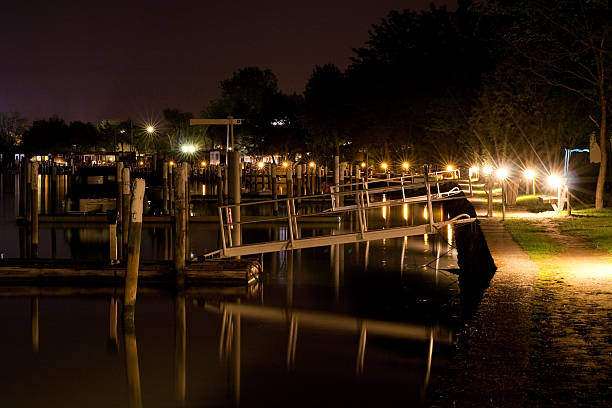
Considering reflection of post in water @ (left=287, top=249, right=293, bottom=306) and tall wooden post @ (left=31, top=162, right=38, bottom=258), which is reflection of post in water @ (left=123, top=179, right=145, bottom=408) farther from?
tall wooden post @ (left=31, top=162, right=38, bottom=258)

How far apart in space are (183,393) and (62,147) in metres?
181

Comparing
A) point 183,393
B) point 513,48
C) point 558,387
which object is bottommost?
point 183,393

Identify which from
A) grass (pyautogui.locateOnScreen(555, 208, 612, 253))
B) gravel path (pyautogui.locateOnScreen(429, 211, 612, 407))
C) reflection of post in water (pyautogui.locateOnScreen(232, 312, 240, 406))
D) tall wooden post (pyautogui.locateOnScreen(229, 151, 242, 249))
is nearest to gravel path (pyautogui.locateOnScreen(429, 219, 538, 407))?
gravel path (pyautogui.locateOnScreen(429, 211, 612, 407))

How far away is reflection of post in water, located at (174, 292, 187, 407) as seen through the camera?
13352 millimetres

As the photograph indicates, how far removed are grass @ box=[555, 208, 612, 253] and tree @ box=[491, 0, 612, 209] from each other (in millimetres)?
2840

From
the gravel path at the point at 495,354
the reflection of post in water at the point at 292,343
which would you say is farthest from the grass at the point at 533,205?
the reflection of post in water at the point at 292,343

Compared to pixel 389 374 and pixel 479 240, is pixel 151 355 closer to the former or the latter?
pixel 389 374

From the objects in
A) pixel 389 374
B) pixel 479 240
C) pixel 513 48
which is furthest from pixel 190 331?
pixel 513 48

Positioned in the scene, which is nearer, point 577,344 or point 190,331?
point 577,344

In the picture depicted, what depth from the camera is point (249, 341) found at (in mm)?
16719

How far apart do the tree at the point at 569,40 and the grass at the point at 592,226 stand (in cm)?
284

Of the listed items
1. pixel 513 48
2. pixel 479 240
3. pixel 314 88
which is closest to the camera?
pixel 479 240

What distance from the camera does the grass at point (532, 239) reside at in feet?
71.0

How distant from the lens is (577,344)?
1183 cm
